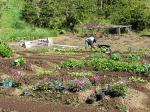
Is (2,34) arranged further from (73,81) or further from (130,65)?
(73,81)

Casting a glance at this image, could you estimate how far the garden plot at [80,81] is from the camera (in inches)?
706

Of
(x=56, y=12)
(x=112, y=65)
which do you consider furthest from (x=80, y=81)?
(x=56, y=12)

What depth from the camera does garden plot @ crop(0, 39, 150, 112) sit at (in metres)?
17.9

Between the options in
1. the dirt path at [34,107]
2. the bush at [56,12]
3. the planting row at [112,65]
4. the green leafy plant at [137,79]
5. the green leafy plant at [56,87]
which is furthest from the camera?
the bush at [56,12]

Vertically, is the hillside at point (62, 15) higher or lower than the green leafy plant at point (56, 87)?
lower

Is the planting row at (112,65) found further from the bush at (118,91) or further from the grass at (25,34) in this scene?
the grass at (25,34)

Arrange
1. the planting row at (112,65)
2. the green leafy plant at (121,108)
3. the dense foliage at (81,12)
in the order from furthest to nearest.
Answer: the dense foliage at (81,12) < the planting row at (112,65) < the green leafy plant at (121,108)

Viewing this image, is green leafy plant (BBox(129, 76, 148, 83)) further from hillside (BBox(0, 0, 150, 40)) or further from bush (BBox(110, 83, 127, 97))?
hillside (BBox(0, 0, 150, 40))

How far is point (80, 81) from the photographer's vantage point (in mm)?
19312

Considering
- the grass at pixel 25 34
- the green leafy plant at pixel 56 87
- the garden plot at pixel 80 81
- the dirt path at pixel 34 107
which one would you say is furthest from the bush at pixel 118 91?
the grass at pixel 25 34

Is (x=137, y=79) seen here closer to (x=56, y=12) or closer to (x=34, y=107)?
(x=34, y=107)

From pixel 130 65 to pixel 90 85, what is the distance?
473cm

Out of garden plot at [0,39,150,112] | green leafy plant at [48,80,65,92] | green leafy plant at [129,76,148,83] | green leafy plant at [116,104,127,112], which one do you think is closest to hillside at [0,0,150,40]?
garden plot at [0,39,150,112]

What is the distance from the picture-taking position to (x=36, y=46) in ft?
130
